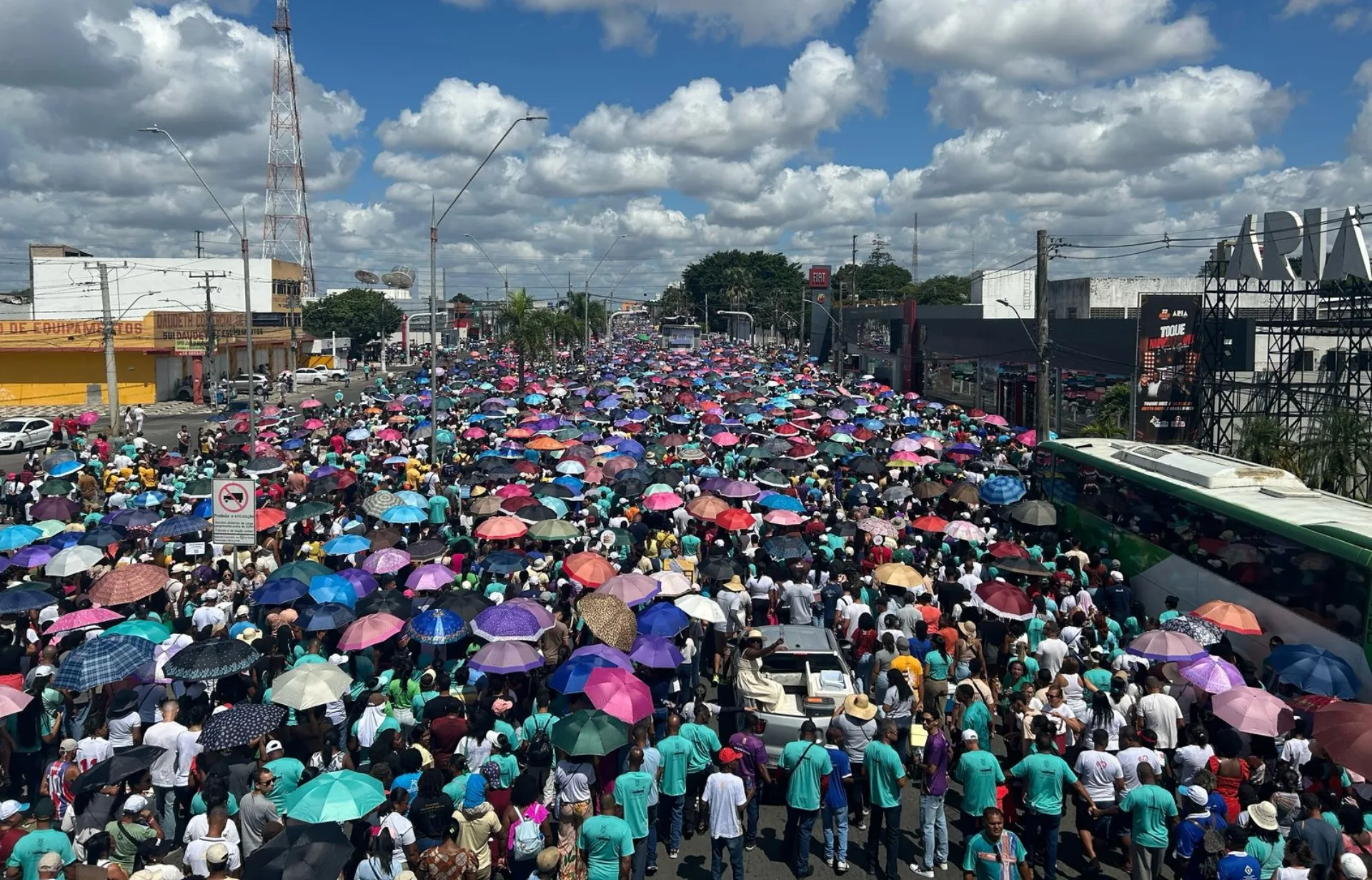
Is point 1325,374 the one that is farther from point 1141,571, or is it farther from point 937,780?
point 937,780

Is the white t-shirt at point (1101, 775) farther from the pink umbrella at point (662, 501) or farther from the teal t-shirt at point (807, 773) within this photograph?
the pink umbrella at point (662, 501)

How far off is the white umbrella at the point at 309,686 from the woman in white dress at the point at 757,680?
11.4 ft

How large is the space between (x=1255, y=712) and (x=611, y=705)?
5196mm

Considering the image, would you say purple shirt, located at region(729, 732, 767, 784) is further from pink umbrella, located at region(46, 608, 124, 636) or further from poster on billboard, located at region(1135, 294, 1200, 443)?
poster on billboard, located at region(1135, 294, 1200, 443)

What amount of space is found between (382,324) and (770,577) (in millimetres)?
81418

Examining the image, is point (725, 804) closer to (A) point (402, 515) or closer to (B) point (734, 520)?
(B) point (734, 520)

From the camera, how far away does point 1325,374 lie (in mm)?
30281

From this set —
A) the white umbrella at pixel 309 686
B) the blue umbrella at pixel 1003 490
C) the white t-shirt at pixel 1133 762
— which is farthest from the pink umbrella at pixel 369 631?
the blue umbrella at pixel 1003 490

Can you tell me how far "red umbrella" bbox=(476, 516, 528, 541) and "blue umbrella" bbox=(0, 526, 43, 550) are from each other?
238 inches

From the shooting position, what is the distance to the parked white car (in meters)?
32.3

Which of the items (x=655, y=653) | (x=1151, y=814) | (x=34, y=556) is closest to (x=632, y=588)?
(x=655, y=653)

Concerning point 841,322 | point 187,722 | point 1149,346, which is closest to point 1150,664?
point 187,722

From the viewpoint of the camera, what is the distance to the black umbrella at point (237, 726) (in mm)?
7895

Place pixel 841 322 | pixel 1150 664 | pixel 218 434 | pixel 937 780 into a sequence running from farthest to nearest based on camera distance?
pixel 841 322 < pixel 218 434 < pixel 1150 664 < pixel 937 780
